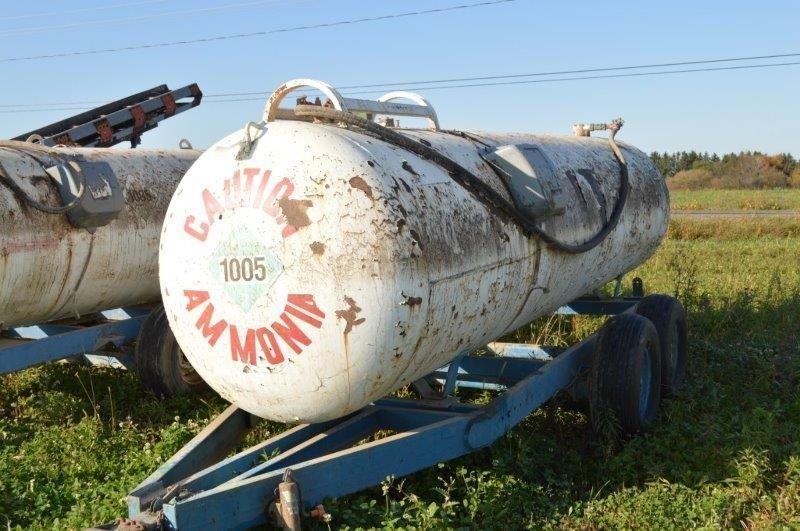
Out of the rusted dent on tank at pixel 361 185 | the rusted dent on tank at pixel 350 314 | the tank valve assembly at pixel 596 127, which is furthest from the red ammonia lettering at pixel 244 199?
the tank valve assembly at pixel 596 127

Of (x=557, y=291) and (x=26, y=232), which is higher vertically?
(x=26, y=232)

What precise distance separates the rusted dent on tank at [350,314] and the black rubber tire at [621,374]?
2.43 metres

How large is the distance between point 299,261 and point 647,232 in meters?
4.45

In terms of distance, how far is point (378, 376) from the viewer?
3830 mm

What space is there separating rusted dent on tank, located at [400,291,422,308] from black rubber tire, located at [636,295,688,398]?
325 cm

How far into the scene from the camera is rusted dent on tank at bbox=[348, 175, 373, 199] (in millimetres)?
3703

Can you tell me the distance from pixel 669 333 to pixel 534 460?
212cm

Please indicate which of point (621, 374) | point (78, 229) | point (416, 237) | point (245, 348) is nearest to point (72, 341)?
point (78, 229)

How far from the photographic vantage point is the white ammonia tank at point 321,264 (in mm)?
3646

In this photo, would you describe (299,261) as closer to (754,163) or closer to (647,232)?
(647,232)

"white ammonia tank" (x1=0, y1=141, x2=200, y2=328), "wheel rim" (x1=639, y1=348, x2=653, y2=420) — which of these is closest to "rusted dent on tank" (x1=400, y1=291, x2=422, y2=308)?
"wheel rim" (x1=639, y1=348, x2=653, y2=420)

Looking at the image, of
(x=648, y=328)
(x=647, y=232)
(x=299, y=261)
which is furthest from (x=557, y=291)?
(x=299, y=261)

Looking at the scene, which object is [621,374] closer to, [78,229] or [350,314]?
[350,314]

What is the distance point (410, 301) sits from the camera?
12.3ft
